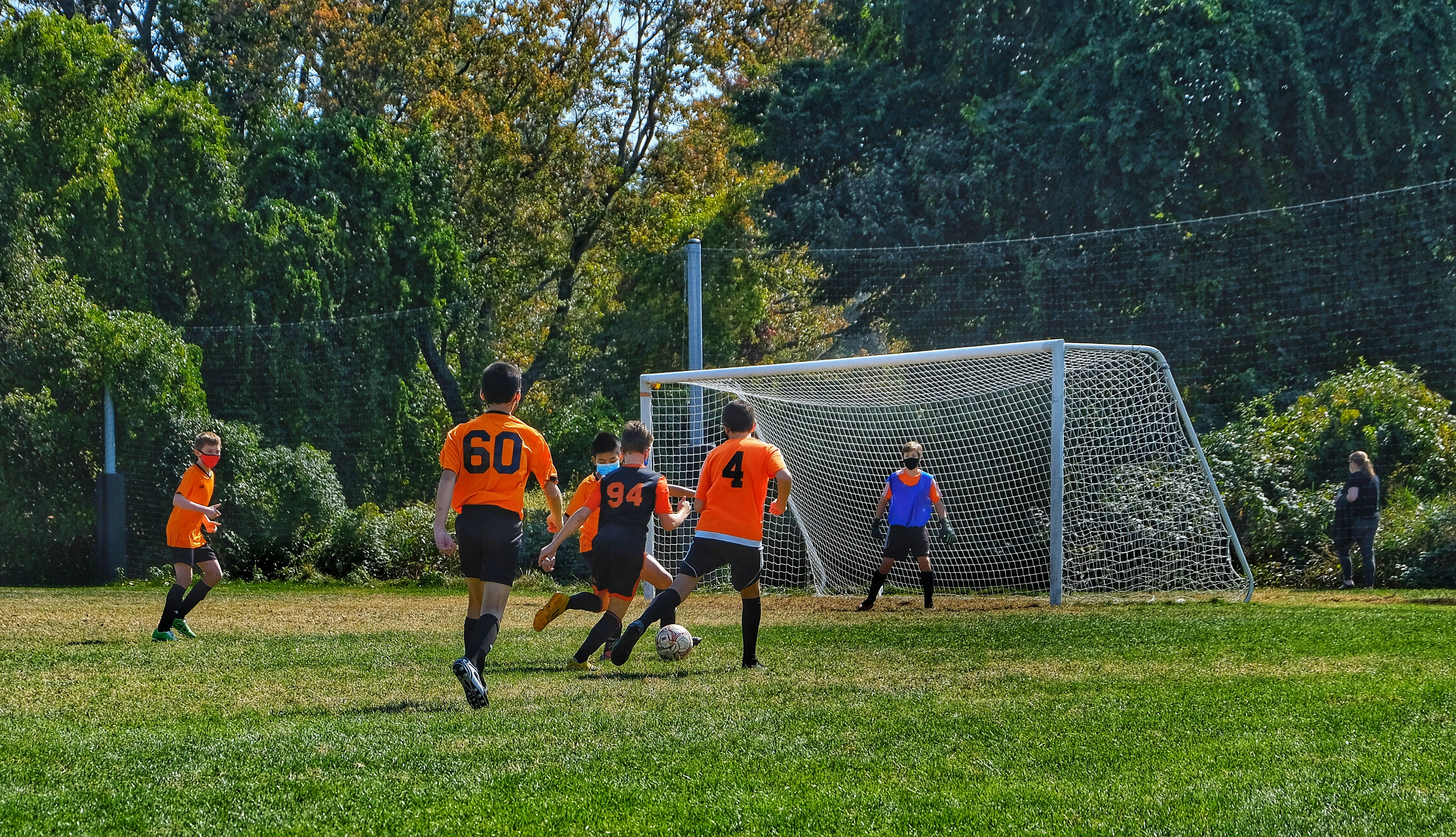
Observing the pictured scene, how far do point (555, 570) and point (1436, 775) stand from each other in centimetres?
1520

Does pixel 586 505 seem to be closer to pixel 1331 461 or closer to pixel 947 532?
pixel 947 532

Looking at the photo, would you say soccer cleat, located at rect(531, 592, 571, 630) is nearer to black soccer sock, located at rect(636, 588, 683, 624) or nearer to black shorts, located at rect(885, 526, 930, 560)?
black soccer sock, located at rect(636, 588, 683, 624)

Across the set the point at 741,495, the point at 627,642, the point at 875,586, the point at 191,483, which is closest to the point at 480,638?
the point at 627,642

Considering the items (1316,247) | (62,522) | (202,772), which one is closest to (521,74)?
(62,522)

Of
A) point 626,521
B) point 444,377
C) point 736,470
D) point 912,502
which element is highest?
point 444,377

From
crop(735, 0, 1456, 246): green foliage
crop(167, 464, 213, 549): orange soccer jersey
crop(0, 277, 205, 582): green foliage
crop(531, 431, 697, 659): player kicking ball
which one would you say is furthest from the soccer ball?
crop(735, 0, 1456, 246): green foliage

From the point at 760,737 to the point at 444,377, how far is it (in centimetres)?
2173

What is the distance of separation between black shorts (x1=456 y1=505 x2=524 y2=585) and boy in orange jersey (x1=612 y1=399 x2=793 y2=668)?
1.56 metres

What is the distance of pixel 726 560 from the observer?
8.47m

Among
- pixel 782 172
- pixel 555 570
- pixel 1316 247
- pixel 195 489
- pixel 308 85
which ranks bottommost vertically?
pixel 555 570

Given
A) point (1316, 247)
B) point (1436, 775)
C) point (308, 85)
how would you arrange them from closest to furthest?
point (1436, 775) → point (1316, 247) → point (308, 85)

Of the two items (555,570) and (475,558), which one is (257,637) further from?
(555,570)

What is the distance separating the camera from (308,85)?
30.1 metres

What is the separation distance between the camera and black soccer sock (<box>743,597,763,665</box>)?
27.7 ft
